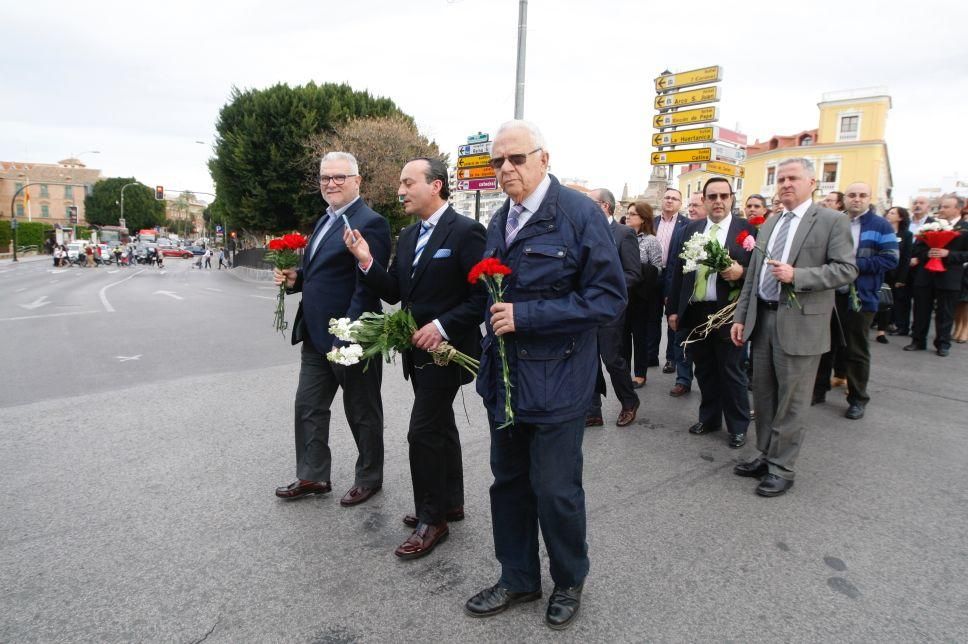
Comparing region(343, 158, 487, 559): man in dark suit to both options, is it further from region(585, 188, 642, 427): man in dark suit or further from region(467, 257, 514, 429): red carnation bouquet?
region(585, 188, 642, 427): man in dark suit

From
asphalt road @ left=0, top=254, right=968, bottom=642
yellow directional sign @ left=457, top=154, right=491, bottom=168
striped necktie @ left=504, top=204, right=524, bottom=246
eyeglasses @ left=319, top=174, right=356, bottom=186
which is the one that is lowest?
asphalt road @ left=0, top=254, right=968, bottom=642

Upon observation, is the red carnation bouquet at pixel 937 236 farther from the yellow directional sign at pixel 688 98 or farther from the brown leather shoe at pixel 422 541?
the brown leather shoe at pixel 422 541

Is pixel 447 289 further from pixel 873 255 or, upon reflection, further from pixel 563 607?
pixel 873 255

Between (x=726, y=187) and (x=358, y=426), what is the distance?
3.64m

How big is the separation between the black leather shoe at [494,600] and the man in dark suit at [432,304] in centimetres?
53

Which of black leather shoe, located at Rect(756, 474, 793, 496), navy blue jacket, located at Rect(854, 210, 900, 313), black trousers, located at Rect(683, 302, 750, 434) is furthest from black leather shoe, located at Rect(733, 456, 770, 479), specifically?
navy blue jacket, located at Rect(854, 210, 900, 313)

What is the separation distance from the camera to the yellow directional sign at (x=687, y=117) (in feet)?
42.4

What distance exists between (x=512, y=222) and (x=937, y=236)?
8515 millimetres

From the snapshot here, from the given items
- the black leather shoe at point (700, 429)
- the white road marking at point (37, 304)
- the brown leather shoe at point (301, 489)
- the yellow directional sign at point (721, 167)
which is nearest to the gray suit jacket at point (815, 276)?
the black leather shoe at point (700, 429)

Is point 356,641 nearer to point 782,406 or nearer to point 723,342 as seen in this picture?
point 782,406

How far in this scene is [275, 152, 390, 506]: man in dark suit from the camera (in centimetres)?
359

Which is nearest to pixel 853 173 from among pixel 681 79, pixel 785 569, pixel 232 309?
pixel 681 79

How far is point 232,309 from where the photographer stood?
46.4ft

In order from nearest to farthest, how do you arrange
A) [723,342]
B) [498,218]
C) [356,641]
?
1. [356,641]
2. [498,218]
3. [723,342]
